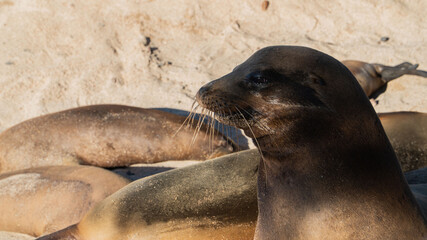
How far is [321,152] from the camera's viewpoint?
6.53 ft

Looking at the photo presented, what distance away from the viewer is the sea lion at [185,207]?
2.75 meters

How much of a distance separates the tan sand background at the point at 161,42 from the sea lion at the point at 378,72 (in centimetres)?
12

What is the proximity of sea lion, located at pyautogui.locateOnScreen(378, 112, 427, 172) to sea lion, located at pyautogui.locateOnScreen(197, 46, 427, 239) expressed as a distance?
1.61 metres

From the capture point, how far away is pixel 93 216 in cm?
315

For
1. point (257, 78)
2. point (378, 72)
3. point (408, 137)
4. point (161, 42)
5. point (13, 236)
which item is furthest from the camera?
point (161, 42)

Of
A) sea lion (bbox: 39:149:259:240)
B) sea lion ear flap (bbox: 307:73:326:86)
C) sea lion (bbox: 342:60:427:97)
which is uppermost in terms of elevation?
sea lion ear flap (bbox: 307:73:326:86)

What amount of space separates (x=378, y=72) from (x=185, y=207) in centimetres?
391

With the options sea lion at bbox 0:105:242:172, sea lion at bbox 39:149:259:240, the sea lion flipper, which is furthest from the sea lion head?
the sea lion flipper

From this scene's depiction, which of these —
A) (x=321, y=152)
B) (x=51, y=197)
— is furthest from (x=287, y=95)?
(x=51, y=197)

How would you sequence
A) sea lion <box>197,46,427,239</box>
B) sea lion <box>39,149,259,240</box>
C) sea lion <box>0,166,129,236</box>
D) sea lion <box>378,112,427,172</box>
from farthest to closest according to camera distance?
sea lion <box>0,166,129,236</box>
sea lion <box>378,112,427,172</box>
sea lion <box>39,149,259,240</box>
sea lion <box>197,46,427,239</box>

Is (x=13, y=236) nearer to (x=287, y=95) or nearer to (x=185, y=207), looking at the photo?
(x=185, y=207)

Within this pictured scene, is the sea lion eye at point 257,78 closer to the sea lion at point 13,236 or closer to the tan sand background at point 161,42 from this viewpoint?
the sea lion at point 13,236

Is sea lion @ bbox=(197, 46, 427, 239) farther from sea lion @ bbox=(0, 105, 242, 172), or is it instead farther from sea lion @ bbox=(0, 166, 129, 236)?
sea lion @ bbox=(0, 105, 242, 172)

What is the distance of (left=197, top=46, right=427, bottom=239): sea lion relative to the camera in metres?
1.97
